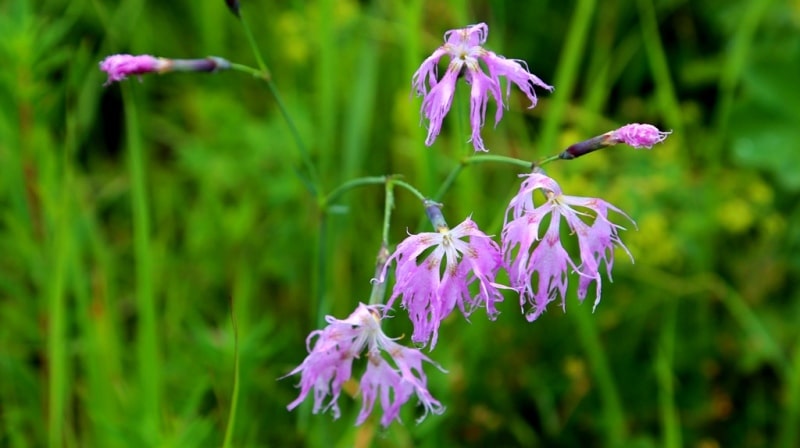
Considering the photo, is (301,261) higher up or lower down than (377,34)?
lower down

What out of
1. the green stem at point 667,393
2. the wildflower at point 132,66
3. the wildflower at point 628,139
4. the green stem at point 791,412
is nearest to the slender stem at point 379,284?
the wildflower at point 628,139

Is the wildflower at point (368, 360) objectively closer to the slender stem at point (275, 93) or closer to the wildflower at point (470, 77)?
the wildflower at point (470, 77)

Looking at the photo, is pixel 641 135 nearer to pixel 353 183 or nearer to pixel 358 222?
pixel 353 183

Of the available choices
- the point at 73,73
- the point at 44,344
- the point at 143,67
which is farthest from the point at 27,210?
the point at 143,67

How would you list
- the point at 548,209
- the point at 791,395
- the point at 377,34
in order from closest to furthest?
1. the point at 548,209
2. the point at 791,395
3. the point at 377,34

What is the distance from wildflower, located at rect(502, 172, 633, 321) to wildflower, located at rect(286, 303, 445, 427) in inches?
5.9

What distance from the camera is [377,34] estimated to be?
2.65 metres

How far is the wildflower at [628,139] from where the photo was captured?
3.51 ft

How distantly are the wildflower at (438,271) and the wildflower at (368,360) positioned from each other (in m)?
0.05

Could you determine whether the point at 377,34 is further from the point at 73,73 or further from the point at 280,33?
the point at 73,73

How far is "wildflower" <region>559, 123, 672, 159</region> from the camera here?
1.07 m

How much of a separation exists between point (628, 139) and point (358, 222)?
135 cm

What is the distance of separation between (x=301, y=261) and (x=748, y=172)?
1187 mm

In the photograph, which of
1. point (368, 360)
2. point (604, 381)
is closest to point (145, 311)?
point (368, 360)
